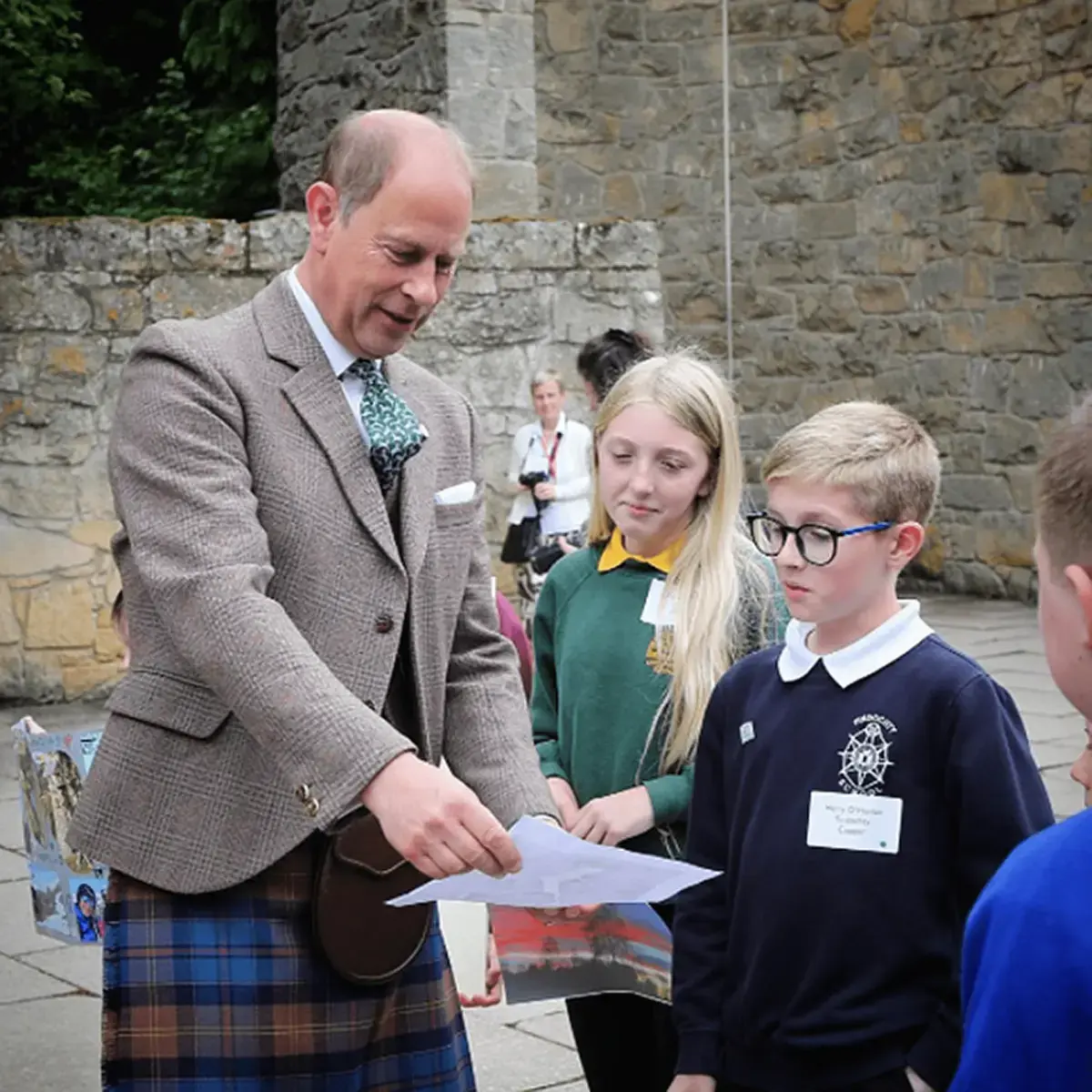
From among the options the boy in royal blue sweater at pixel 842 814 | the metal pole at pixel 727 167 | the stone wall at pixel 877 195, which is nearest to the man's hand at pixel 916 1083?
the boy in royal blue sweater at pixel 842 814

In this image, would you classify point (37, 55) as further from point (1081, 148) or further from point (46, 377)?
point (1081, 148)

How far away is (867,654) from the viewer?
8.28ft

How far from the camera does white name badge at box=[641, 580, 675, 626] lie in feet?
9.86

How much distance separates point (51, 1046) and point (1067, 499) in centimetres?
338

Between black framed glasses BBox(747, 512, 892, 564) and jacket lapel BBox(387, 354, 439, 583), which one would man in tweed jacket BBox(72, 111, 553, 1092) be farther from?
black framed glasses BBox(747, 512, 892, 564)

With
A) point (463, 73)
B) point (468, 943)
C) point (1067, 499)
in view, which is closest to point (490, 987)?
point (468, 943)

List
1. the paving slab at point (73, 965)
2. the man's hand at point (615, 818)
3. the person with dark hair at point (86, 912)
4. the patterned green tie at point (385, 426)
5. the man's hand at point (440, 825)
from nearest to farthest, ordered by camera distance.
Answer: the man's hand at point (440, 825), the patterned green tie at point (385, 426), the man's hand at point (615, 818), the person with dark hair at point (86, 912), the paving slab at point (73, 965)

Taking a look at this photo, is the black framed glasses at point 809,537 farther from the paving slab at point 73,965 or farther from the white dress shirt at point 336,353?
the paving slab at point 73,965

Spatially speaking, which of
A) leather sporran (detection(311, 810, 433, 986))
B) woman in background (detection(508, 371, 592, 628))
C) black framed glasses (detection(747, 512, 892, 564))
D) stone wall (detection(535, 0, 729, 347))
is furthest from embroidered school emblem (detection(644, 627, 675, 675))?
stone wall (detection(535, 0, 729, 347))

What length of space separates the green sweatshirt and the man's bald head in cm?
91

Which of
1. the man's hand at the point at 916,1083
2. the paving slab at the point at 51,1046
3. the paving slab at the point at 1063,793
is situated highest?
the man's hand at the point at 916,1083

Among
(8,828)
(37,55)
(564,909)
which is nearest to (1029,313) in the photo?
(37,55)

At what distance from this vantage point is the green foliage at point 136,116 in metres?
13.0

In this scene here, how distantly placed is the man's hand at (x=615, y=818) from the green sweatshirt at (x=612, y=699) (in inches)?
0.8
